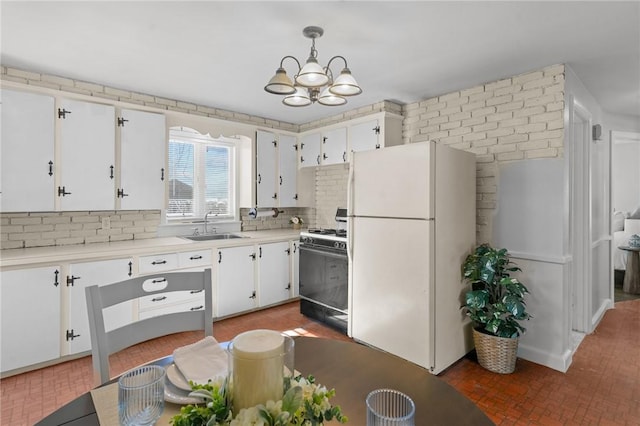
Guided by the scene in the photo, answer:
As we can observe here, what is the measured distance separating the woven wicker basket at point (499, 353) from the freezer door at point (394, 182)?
3.73 ft

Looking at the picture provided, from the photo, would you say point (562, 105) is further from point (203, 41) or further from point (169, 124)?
point (169, 124)

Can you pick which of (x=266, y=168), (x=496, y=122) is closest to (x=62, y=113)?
(x=266, y=168)

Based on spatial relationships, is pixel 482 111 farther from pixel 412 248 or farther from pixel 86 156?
pixel 86 156

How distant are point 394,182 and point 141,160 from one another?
2.58m

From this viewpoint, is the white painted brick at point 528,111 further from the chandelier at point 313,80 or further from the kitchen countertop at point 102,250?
the kitchen countertop at point 102,250

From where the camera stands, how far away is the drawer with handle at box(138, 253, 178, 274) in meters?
3.08

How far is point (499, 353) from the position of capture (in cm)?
254

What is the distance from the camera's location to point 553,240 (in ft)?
8.73

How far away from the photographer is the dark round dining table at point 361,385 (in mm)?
842

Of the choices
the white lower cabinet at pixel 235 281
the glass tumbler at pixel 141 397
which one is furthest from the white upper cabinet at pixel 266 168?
the glass tumbler at pixel 141 397

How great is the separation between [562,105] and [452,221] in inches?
50.0

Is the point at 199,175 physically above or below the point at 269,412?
above

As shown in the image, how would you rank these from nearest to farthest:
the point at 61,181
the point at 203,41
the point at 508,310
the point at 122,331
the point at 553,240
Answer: the point at 122,331 < the point at 203,41 < the point at 508,310 < the point at 553,240 < the point at 61,181

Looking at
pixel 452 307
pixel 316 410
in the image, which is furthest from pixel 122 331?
pixel 452 307
